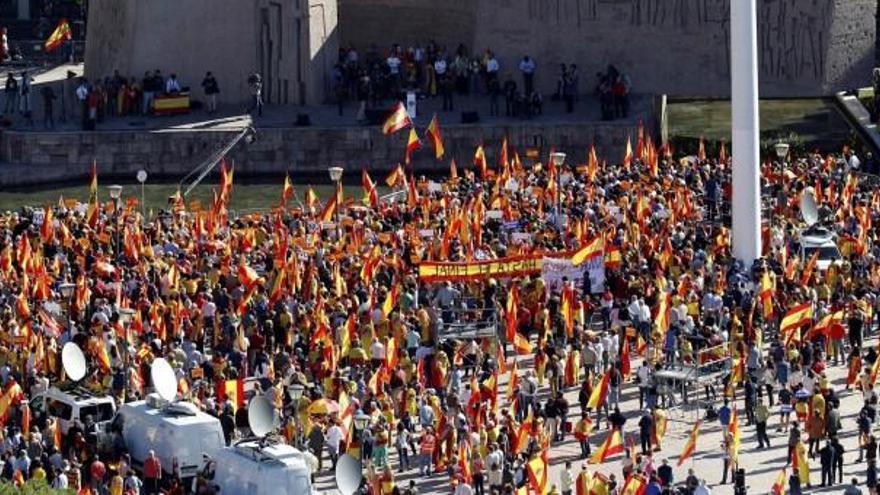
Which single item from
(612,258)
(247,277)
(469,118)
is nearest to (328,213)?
(247,277)

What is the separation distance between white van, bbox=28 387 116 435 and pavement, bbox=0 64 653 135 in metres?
29.8

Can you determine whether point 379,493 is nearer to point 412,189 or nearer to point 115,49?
point 412,189

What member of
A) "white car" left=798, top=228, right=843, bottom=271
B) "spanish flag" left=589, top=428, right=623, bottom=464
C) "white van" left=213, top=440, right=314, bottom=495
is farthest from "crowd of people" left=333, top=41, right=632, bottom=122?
"white van" left=213, top=440, right=314, bottom=495

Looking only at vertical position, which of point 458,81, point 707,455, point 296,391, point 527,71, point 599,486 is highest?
Answer: point 527,71

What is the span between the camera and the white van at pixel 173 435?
1750 inches

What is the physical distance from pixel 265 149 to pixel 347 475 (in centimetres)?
3622

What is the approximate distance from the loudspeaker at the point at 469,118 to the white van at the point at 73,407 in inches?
1179

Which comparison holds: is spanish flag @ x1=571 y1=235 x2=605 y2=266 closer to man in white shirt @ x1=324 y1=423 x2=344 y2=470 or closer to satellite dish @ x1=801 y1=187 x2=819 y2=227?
satellite dish @ x1=801 y1=187 x2=819 y2=227

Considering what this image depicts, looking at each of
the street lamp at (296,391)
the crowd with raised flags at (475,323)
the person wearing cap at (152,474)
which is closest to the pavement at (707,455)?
the crowd with raised flags at (475,323)

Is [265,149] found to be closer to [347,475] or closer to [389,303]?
[389,303]

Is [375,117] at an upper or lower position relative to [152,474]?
upper

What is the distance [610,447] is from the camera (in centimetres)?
4500

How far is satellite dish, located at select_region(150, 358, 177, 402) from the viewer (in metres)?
44.6

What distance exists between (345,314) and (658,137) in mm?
25002
